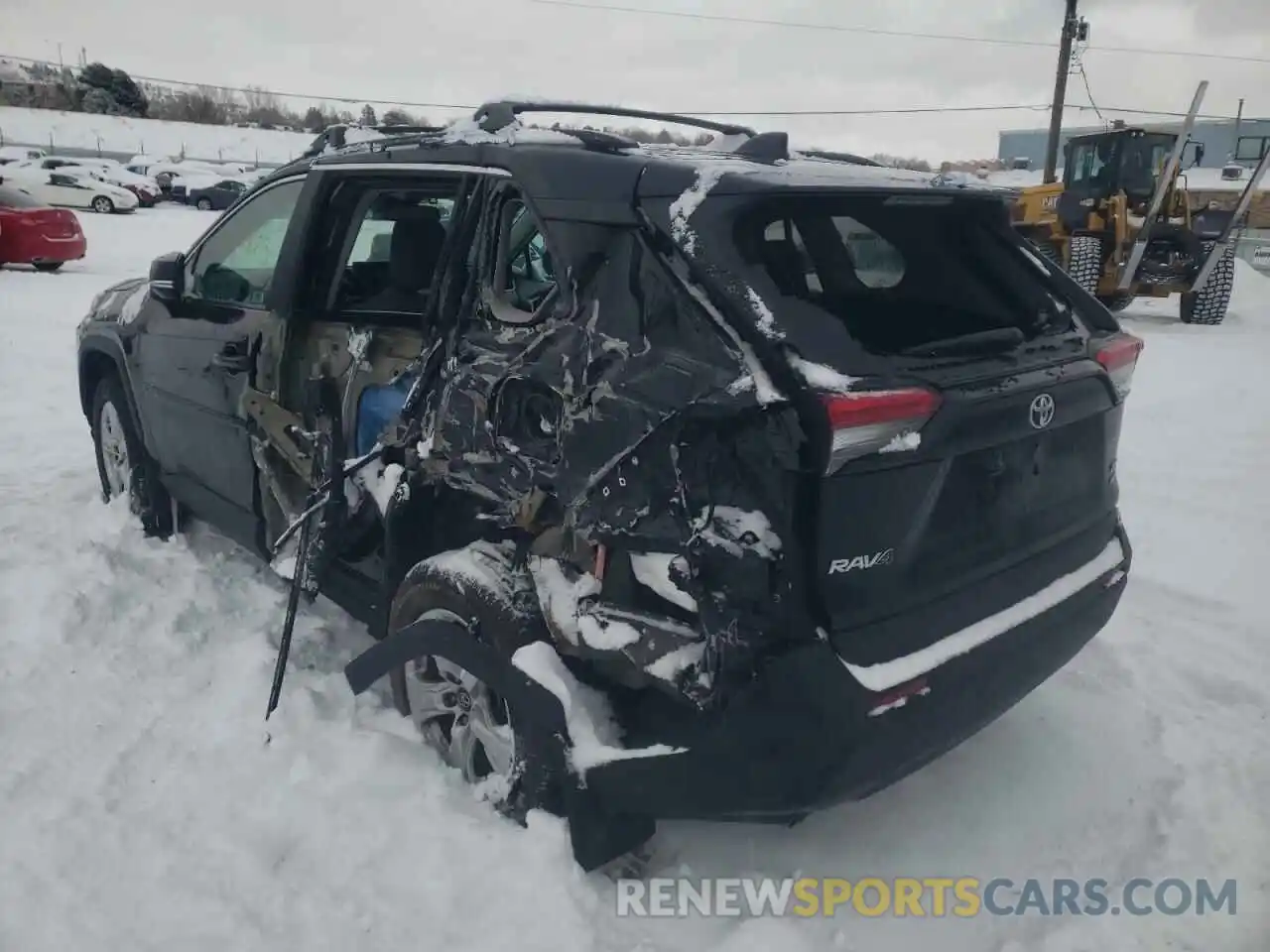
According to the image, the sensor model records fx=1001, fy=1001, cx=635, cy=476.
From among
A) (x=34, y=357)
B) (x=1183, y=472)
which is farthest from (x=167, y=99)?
(x=1183, y=472)

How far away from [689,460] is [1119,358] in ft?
4.87

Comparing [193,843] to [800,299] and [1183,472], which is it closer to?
[800,299]

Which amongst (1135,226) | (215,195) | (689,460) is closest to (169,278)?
(689,460)

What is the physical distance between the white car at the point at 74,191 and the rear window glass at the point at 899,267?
28.8 m

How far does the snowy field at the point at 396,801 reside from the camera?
2.50 m

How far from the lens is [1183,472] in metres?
6.36

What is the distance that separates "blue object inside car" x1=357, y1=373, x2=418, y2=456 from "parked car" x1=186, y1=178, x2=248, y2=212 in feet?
98.9

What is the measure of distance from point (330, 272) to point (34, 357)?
7352mm

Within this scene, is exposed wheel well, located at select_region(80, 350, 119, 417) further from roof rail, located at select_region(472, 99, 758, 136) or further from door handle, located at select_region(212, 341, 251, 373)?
roof rail, located at select_region(472, 99, 758, 136)

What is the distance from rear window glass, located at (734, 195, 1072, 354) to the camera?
92.2 inches

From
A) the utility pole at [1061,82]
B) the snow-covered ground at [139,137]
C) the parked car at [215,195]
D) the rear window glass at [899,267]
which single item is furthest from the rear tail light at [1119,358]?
the snow-covered ground at [139,137]

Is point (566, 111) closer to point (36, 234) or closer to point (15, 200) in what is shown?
point (36, 234)

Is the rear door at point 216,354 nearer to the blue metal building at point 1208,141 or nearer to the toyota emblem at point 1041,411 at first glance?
the toyota emblem at point 1041,411

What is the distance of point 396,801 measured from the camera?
2.88 m
